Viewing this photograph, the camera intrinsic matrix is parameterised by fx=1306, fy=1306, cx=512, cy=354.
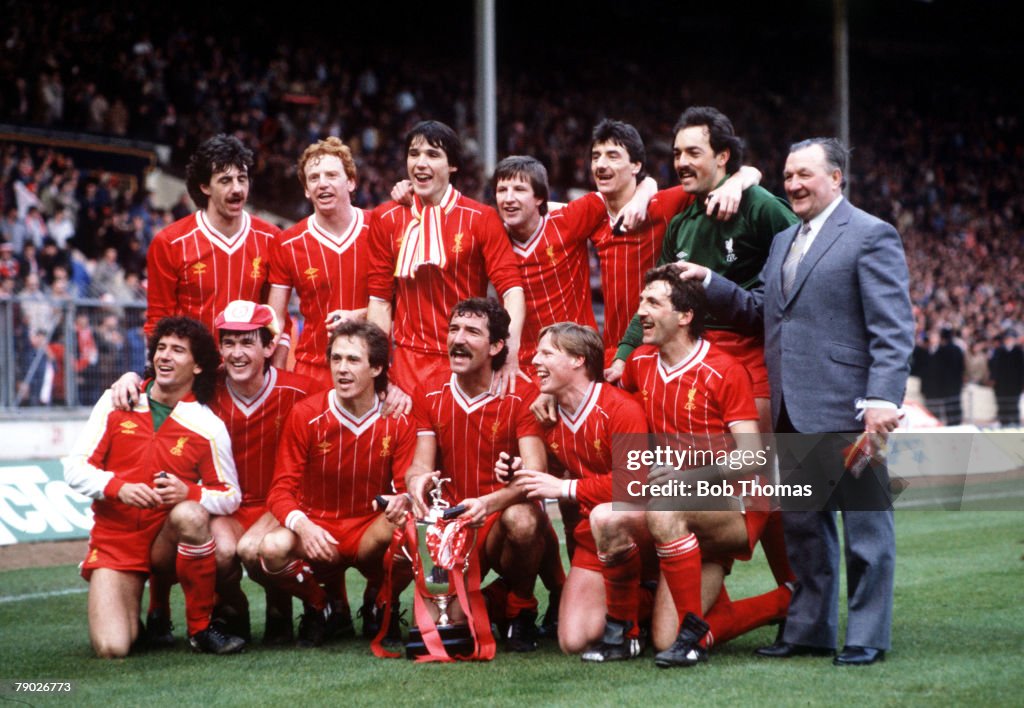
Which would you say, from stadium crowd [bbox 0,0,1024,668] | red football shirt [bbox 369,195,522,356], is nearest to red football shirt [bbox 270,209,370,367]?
stadium crowd [bbox 0,0,1024,668]

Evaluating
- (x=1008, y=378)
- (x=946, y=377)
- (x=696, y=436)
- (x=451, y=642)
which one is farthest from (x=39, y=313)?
(x=1008, y=378)

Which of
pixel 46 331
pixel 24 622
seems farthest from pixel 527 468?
pixel 46 331

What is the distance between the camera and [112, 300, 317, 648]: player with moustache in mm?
5594

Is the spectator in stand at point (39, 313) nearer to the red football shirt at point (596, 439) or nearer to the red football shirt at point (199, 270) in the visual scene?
the red football shirt at point (199, 270)

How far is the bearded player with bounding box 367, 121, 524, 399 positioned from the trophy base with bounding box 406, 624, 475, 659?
47.1 inches

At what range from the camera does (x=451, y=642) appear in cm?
518

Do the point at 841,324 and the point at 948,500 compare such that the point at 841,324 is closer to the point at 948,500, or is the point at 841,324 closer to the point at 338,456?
the point at 338,456

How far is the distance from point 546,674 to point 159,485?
71.2 inches

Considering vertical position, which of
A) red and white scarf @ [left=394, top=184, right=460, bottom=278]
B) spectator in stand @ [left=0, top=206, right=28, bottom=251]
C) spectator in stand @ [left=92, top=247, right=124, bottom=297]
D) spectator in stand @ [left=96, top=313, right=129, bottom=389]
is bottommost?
spectator in stand @ [left=96, top=313, right=129, bottom=389]

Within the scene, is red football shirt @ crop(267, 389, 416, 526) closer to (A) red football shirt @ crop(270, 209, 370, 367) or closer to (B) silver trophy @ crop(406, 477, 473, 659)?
(B) silver trophy @ crop(406, 477, 473, 659)

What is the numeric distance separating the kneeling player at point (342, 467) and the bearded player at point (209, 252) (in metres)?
0.79

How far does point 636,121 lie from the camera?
2608cm

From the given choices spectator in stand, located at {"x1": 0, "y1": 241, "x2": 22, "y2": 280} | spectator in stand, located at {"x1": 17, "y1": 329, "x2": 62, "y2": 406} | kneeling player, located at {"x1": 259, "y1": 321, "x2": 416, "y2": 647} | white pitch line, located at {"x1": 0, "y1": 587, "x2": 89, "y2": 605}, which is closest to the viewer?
kneeling player, located at {"x1": 259, "y1": 321, "x2": 416, "y2": 647}

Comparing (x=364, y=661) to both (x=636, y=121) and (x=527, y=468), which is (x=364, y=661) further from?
(x=636, y=121)
